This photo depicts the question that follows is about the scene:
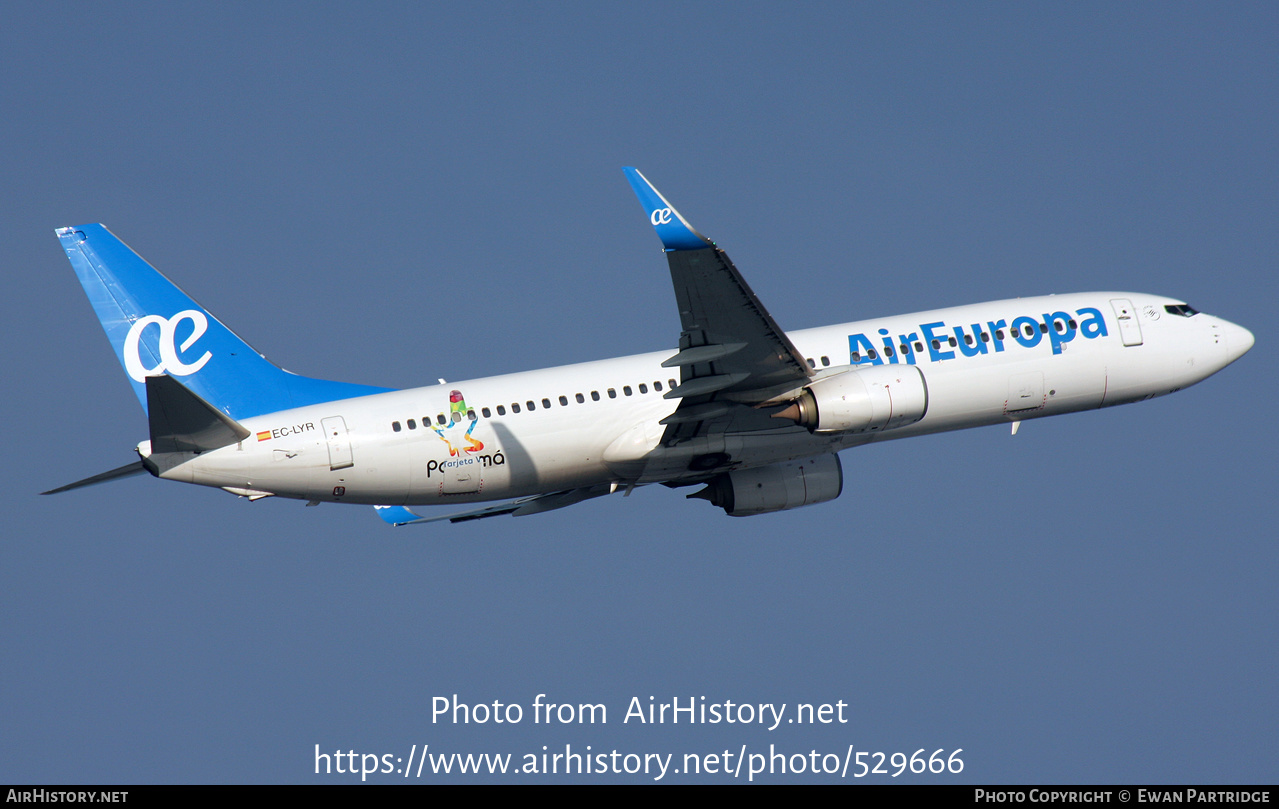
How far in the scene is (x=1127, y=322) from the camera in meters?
39.7

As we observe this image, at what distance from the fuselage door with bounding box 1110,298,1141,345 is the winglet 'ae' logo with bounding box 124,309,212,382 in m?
26.5

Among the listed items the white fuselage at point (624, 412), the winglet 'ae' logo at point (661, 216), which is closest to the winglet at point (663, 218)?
the winglet 'ae' logo at point (661, 216)

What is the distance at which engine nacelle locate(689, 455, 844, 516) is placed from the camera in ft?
124

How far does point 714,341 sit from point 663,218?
13.7ft

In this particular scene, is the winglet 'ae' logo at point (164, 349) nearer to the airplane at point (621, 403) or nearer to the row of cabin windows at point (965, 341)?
the airplane at point (621, 403)

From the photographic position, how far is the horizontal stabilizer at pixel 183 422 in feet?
97.5

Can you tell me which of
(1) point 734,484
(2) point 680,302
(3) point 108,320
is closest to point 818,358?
(1) point 734,484

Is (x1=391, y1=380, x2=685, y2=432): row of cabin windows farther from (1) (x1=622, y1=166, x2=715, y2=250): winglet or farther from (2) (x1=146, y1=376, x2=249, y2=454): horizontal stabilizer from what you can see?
(1) (x1=622, y1=166, x2=715, y2=250): winglet

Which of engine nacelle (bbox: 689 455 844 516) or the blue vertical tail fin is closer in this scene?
the blue vertical tail fin

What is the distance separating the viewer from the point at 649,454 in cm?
3447

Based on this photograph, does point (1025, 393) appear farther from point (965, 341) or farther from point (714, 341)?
point (714, 341)

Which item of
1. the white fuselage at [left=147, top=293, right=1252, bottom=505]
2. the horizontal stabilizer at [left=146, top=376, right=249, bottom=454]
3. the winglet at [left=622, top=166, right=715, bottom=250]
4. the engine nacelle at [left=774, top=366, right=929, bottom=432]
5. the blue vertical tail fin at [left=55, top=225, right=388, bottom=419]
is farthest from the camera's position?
the blue vertical tail fin at [left=55, top=225, right=388, bottom=419]

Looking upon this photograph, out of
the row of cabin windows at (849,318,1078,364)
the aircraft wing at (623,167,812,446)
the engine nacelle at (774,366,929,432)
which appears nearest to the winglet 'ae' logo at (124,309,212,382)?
the aircraft wing at (623,167,812,446)

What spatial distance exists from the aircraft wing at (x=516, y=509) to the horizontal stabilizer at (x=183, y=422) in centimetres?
765
